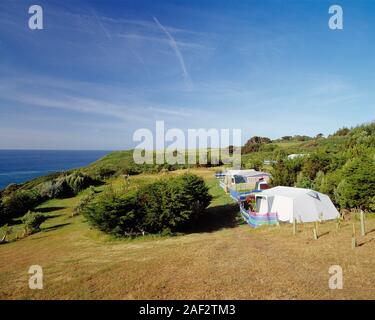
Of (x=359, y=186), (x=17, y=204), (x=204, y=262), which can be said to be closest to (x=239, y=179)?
(x=359, y=186)

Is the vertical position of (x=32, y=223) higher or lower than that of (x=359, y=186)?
lower

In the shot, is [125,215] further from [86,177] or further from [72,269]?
[86,177]

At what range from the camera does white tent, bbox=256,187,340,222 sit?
770 inches

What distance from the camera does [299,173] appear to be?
3195 cm

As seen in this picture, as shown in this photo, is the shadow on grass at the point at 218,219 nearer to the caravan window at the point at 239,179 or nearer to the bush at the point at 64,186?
the caravan window at the point at 239,179

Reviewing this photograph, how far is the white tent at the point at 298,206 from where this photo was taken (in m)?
19.5

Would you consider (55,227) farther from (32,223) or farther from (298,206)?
(298,206)

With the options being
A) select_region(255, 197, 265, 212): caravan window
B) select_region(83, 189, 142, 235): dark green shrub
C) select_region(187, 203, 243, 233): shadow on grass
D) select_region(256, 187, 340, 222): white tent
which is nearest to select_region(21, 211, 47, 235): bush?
select_region(83, 189, 142, 235): dark green shrub

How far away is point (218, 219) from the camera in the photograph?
2384 cm

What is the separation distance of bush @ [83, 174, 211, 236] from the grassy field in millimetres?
1085

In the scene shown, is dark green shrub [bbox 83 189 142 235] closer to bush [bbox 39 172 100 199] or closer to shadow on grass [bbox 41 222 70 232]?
shadow on grass [bbox 41 222 70 232]

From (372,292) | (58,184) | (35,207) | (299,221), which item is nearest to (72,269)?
(372,292)

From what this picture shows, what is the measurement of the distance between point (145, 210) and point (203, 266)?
30.7 feet
